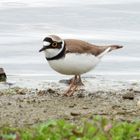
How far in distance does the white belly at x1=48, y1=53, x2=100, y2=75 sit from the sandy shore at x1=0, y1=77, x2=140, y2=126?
354 mm

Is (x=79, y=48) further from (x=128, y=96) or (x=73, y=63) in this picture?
(x=128, y=96)

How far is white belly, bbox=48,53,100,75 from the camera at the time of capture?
9.59 meters

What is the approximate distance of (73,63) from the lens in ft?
31.5

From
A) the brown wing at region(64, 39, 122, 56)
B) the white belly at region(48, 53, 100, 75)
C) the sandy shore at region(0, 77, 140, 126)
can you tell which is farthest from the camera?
the brown wing at region(64, 39, 122, 56)

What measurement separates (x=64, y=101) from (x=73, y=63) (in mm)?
539

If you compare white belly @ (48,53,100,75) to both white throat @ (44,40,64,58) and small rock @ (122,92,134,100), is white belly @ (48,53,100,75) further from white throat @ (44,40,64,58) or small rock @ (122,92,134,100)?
small rock @ (122,92,134,100)

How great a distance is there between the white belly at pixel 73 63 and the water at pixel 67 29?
2211 mm

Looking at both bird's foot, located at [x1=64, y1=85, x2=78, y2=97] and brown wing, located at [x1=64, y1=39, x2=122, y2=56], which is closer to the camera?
brown wing, located at [x1=64, y1=39, x2=122, y2=56]

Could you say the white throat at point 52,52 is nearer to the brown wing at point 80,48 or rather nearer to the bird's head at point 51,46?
the bird's head at point 51,46

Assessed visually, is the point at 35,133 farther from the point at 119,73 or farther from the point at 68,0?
the point at 68,0

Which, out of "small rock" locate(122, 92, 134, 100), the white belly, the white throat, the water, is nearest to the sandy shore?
"small rock" locate(122, 92, 134, 100)

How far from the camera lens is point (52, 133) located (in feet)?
21.3

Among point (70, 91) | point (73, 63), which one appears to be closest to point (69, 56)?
point (73, 63)

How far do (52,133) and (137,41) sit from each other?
7.46m
